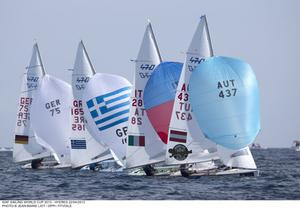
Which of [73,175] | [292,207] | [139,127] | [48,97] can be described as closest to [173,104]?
[139,127]

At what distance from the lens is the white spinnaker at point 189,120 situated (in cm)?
4219

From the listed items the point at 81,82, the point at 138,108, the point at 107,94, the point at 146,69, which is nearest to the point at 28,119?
the point at 81,82

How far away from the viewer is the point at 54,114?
2213 inches

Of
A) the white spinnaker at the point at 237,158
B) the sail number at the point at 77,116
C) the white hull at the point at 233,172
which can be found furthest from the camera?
the sail number at the point at 77,116

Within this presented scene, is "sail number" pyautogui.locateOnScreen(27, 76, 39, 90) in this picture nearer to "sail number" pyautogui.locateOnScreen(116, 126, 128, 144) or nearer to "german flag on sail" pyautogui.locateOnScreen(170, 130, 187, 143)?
"sail number" pyautogui.locateOnScreen(116, 126, 128, 144)

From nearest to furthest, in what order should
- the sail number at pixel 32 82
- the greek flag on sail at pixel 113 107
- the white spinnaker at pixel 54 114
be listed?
the greek flag on sail at pixel 113 107
the white spinnaker at pixel 54 114
the sail number at pixel 32 82

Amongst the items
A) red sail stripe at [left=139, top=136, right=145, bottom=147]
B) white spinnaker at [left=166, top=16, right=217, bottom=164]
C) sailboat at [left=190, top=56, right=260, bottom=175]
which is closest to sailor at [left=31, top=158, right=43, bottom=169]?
red sail stripe at [left=139, top=136, right=145, bottom=147]

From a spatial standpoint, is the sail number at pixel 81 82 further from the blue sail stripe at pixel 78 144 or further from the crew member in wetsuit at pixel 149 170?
the crew member in wetsuit at pixel 149 170

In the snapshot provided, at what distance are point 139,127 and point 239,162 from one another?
6.89 meters

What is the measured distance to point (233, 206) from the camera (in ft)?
86.9

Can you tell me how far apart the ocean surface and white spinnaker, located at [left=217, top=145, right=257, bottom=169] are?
0.64 meters

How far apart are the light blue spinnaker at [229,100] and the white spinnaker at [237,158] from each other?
28cm

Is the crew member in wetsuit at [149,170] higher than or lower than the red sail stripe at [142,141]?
lower

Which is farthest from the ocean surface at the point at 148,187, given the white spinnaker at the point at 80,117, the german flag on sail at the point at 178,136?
the white spinnaker at the point at 80,117
